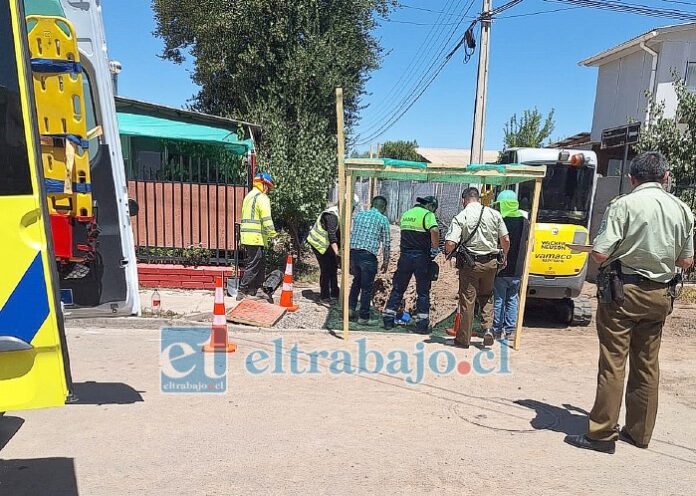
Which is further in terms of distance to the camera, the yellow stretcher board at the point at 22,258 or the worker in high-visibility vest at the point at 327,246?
the worker in high-visibility vest at the point at 327,246

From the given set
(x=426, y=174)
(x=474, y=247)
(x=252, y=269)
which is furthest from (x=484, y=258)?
(x=252, y=269)

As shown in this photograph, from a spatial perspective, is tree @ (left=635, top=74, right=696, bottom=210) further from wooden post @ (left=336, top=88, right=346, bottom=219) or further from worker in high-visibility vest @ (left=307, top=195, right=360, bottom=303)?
wooden post @ (left=336, top=88, right=346, bottom=219)

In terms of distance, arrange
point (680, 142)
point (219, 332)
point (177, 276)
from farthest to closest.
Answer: point (680, 142) < point (177, 276) < point (219, 332)

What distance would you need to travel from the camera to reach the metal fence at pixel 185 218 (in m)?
8.96

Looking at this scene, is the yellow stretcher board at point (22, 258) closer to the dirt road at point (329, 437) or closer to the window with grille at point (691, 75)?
the dirt road at point (329, 437)

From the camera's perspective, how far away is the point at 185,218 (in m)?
9.01

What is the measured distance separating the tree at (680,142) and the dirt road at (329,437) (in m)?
6.70

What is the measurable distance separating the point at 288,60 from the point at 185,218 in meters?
4.93

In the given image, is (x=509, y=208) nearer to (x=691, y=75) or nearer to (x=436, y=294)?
(x=436, y=294)

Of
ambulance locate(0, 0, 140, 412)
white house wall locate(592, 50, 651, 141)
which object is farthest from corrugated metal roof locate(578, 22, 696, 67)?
ambulance locate(0, 0, 140, 412)

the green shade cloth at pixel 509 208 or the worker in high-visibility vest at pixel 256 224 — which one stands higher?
the green shade cloth at pixel 509 208

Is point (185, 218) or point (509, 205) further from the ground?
point (509, 205)

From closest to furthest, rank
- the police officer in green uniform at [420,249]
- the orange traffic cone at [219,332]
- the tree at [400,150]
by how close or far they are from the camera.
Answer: the orange traffic cone at [219,332], the police officer in green uniform at [420,249], the tree at [400,150]

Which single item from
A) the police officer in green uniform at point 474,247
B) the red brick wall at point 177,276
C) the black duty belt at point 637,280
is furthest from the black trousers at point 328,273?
the black duty belt at point 637,280
